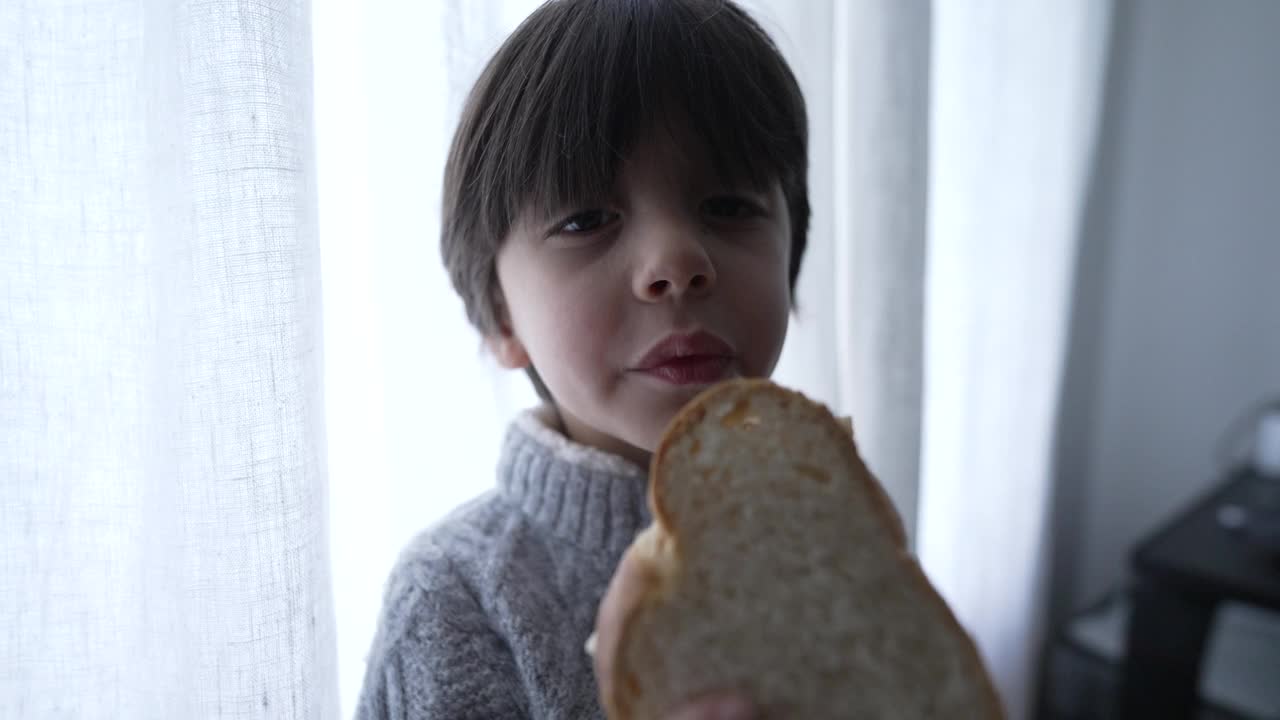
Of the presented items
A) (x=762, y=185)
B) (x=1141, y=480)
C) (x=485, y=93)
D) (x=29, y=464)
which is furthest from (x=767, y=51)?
(x=1141, y=480)

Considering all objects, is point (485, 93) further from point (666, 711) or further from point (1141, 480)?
point (1141, 480)

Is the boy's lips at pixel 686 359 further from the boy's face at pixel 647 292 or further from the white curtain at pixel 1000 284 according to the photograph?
the white curtain at pixel 1000 284

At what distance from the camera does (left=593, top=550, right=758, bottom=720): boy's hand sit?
340 millimetres

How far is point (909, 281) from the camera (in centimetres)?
91

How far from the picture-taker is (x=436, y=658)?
1.57ft

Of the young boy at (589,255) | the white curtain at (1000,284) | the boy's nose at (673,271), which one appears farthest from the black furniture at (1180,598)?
the boy's nose at (673,271)

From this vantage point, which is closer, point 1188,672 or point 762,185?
point 762,185

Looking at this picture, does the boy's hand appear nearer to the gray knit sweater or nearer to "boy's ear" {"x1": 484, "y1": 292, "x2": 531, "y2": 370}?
the gray knit sweater

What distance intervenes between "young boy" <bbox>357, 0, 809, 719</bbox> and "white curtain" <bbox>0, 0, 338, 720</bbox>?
0.35 ft

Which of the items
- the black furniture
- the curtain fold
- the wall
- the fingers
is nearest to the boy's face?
the fingers

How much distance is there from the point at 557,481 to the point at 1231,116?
75.1 inches

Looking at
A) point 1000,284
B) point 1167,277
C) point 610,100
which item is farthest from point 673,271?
point 1167,277

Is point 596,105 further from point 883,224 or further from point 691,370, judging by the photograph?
point 883,224

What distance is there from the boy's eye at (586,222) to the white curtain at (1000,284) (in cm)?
73
